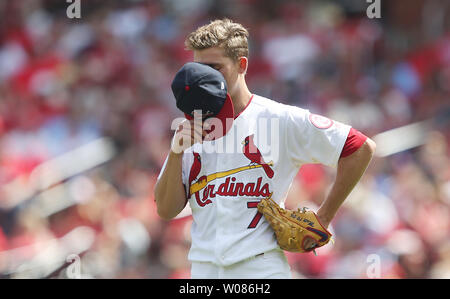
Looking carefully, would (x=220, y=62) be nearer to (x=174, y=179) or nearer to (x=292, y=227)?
(x=174, y=179)

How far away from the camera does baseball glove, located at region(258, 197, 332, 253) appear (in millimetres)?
2846

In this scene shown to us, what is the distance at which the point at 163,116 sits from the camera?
317 inches

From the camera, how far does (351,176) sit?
2918mm

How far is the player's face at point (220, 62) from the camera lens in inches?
115

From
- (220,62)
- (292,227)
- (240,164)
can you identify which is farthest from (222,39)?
(292,227)

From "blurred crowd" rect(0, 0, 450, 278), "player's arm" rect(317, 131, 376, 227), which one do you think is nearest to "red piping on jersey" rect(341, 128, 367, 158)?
"player's arm" rect(317, 131, 376, 227)

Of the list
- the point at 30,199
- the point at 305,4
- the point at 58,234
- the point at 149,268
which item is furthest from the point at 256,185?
the point at 305,4

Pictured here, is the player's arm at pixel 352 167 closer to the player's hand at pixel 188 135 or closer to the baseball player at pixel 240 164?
the baseball player at pixel 240 164

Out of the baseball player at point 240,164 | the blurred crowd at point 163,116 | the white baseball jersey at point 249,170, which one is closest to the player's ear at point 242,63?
the baseball player at point 240,164

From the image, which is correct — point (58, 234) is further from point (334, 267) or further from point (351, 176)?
point (351, 176)

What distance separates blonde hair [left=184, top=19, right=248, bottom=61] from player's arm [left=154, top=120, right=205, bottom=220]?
1.15 feet

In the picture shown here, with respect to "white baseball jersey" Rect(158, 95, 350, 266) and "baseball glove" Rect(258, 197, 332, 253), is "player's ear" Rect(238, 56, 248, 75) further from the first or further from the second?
"baseball glove" Rect(258, 197, 332, 253)

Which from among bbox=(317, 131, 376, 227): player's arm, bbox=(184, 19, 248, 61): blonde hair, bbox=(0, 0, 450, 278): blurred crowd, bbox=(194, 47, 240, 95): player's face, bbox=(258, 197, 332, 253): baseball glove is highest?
bbox=(0, 0, 450, 278): blurred crowd

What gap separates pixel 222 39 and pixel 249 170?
1.92 ft
